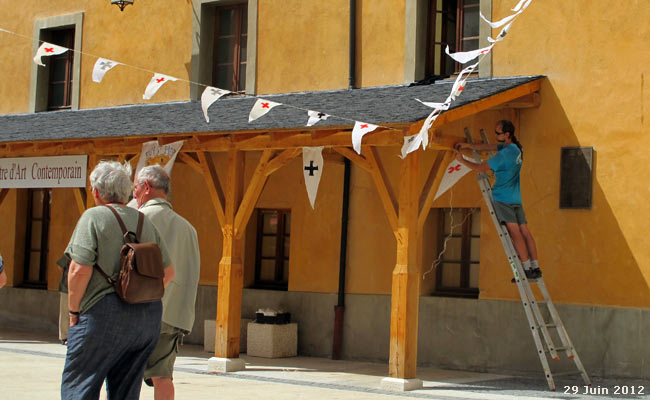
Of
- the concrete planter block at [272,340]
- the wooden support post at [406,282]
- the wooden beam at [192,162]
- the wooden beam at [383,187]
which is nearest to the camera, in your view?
the wooden support post at [406,282]

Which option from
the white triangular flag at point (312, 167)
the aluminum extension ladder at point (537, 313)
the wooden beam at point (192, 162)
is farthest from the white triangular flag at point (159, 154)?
the aluminum extension ladder at point (537, 313)

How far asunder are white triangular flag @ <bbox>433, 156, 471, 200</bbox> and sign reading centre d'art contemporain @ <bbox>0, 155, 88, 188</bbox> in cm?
519

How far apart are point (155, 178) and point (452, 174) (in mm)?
5574

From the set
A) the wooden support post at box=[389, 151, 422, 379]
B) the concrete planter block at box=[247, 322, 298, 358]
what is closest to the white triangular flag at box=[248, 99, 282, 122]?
the wooden support post at box=[389, 151, 422, 379]

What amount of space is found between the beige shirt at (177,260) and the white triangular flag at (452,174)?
17.2 feet

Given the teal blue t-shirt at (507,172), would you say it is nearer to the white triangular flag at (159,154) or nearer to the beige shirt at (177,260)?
the white triangular flag at (159,154)

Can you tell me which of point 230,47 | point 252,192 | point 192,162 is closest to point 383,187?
point 252,192

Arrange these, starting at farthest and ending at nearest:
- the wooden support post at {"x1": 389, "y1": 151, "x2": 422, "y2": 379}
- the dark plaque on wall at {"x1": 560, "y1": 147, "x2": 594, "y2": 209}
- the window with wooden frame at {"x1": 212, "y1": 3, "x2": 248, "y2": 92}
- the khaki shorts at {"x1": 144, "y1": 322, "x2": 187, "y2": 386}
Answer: the window with wooden frame at {"x1": 212, "y1": 3, "x2": 248, "y2": 92} < the dark plaque on wall at {"x1": 560, "y1": 147, "x2": 594, "y2": 209} < the wooden support post at {"x1": 389, "y1": 151, "x2": 422, "y2": 379} < the khaki shorts at {"x1": 144, "y1": 322, "x2": 187, "y2": 386}

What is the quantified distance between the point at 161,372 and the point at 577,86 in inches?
289

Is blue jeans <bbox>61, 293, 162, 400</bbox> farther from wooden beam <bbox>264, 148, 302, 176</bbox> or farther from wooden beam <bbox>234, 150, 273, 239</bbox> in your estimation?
wooden beam <bbox>234, 150, 273, 239</bbox>

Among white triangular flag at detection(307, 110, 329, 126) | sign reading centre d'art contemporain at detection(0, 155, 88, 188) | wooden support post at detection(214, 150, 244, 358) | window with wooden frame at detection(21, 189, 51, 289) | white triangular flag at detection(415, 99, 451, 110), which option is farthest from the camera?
window with wooden frame at detection(21, 189, 51, 289)

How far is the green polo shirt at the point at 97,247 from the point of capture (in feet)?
17.8

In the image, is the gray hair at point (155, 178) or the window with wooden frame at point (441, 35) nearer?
the gray hair at point (155, 178)

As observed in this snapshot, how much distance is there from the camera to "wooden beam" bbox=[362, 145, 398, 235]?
11227mm
